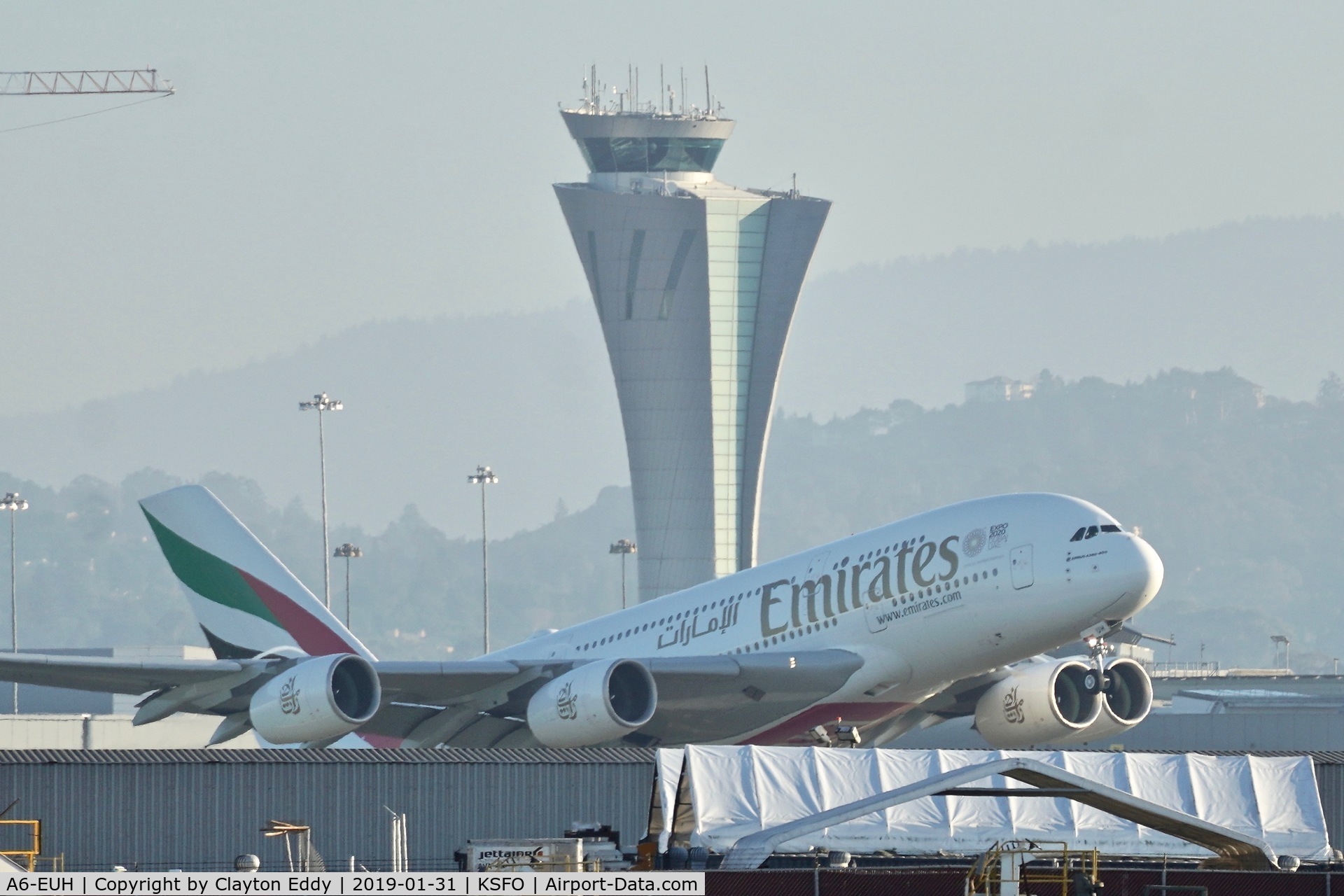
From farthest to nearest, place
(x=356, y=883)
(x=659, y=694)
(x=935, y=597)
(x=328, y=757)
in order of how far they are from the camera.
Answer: (x=328, y=757) < (x=659, y=694) < (x=935, y=597) < (x=356, y=883)

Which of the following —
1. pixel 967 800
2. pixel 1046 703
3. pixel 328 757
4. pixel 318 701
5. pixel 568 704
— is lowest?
pixel 967 800

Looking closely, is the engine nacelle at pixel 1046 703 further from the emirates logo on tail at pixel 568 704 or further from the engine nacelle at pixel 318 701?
the engine nacelle at pixel 318 701

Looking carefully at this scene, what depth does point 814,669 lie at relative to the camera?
1580 inches

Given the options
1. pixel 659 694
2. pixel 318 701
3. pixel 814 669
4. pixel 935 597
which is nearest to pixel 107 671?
pixel 318 701

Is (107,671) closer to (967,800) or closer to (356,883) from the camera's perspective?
(967,800)

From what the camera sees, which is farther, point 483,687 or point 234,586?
point 234,586

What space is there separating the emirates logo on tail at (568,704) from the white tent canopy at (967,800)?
6238mm

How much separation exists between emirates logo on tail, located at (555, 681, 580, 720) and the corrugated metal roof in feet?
6.40

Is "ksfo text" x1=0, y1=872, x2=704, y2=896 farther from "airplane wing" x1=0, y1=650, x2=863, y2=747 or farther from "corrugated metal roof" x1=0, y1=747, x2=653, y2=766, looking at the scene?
"corrugated metal roof" x1=0, y1=747, x2=653, y2=766

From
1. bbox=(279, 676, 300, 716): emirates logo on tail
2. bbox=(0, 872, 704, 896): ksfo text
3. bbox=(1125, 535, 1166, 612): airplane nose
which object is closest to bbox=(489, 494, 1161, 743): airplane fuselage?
bbox=(1125, 535, 1166, 612): airplane nose

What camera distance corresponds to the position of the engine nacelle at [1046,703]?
138 ft

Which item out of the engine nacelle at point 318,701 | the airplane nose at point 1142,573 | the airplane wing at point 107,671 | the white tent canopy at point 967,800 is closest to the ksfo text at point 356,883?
the white tent canopy at point 967,800

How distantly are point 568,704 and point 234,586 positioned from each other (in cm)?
1205

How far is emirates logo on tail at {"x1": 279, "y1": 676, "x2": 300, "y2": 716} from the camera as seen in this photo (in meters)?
40.1
